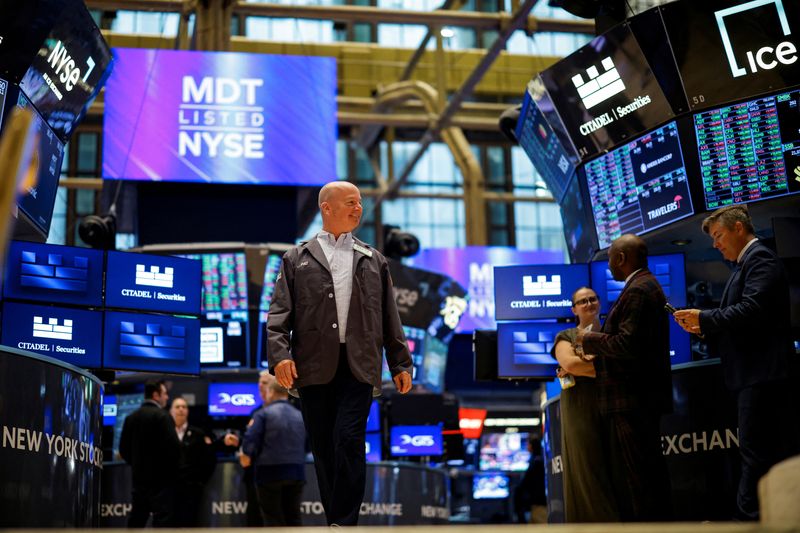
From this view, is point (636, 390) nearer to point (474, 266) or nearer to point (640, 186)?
point (640, 186)

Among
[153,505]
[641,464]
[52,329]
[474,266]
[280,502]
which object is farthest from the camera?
[474,266]

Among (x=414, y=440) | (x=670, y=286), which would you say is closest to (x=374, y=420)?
(x=414, y=440)

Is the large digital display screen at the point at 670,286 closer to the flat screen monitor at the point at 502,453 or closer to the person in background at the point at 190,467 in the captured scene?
the person in background at the point at 190,467

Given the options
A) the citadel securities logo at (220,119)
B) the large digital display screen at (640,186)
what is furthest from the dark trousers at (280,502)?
the citadel securities logo at (220,119)

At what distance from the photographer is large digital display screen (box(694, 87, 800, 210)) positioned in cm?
817

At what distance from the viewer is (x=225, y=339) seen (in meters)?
14.2

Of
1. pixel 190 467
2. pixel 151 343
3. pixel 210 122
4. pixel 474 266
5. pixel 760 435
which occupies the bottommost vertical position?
pixel 190 467

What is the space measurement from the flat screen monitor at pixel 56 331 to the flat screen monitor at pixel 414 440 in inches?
253

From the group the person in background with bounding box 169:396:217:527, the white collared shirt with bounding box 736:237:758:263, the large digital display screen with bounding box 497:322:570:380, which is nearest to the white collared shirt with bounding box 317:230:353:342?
the white collared shirt with bounding box 736:237:758:263

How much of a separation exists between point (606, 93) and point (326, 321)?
4.94 metres

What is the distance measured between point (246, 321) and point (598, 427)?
9.10 meters

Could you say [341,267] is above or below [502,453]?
above

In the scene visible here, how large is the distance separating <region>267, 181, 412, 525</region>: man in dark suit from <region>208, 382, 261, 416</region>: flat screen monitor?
7866 mm

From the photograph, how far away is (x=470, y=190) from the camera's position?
945 inches
